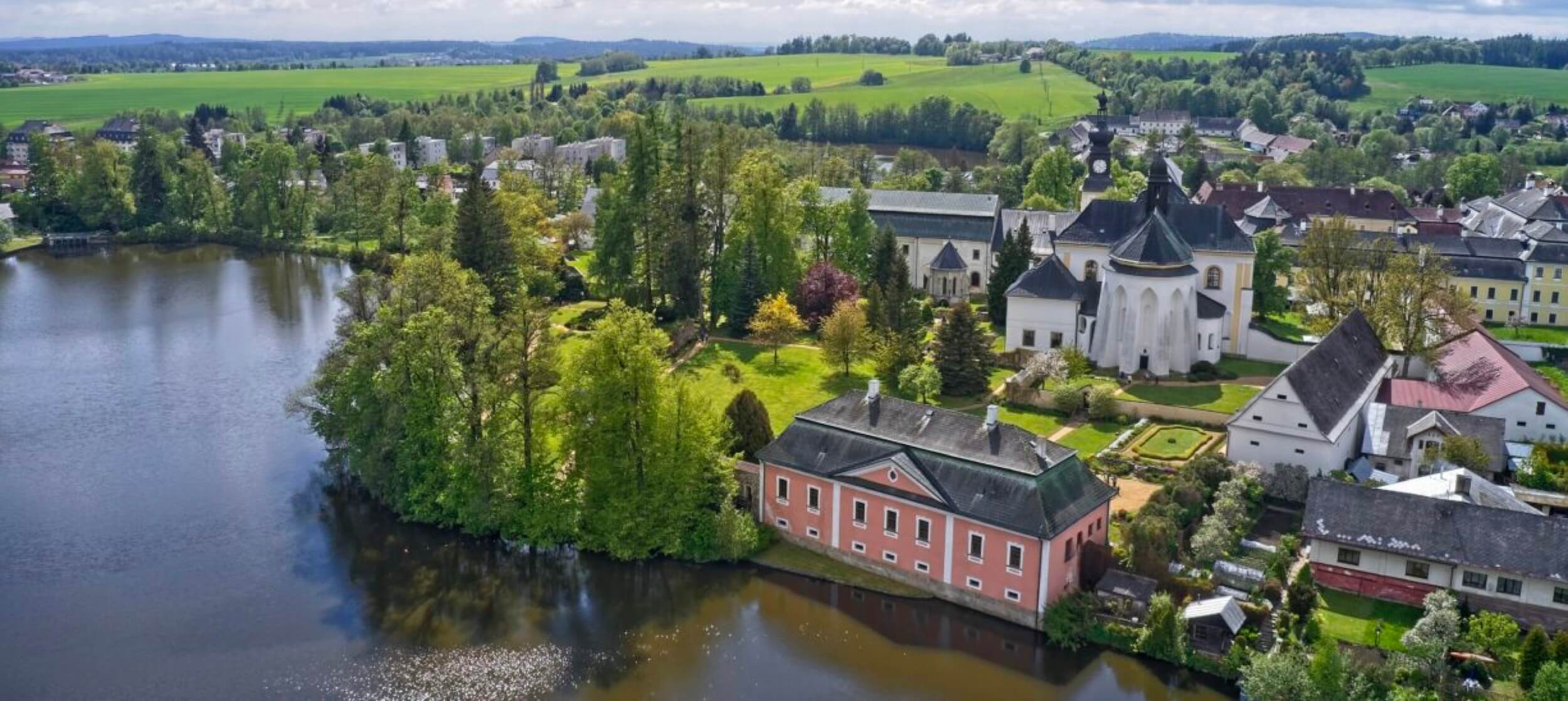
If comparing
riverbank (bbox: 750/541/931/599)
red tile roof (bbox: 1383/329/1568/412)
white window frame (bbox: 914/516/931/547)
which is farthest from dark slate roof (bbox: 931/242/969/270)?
white window frame (bbox: 914/516/931/547)

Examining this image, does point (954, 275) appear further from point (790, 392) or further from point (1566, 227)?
point (1566, 227)

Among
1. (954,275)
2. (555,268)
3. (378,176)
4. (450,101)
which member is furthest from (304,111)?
(954,275)

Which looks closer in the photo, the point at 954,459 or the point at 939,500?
the point at 939,500

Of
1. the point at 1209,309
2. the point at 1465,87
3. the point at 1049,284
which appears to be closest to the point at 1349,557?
the point at 1209,309

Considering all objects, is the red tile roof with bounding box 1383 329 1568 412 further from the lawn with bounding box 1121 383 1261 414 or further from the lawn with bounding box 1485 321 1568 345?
the lawn with bounding box 1485 321 1568 345

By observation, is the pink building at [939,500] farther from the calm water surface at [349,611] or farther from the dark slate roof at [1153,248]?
the dark slate roof at [1153,248]

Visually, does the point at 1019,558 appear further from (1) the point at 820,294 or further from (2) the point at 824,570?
(1) the point at 820,294
